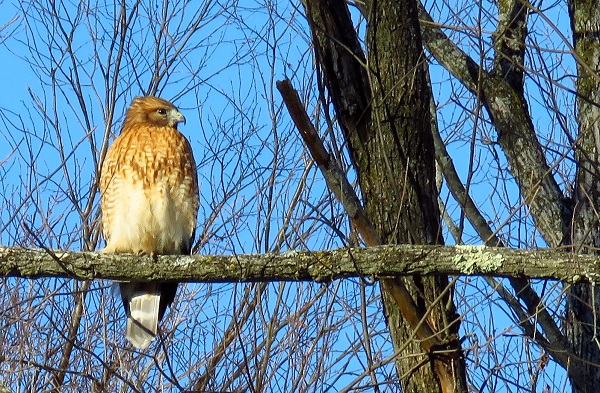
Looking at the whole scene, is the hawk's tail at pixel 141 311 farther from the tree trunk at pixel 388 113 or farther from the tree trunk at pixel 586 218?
the tree trunk at pixel 586 218

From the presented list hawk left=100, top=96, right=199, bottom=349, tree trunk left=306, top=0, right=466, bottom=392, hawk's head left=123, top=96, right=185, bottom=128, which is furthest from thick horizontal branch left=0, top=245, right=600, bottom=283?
hawk's head left=123, top=96, right=185, bottom=128

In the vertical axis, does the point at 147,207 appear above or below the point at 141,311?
above

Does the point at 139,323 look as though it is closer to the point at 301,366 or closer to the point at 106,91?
the point at 301,366

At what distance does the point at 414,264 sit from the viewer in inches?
127

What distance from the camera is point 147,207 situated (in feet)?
16.1

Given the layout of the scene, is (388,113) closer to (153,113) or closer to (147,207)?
(147,207)

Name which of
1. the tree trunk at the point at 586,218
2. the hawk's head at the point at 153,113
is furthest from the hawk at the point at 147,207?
the tree trunk at the point at 586,218

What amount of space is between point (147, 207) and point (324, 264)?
190cm

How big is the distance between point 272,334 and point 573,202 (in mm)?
2032

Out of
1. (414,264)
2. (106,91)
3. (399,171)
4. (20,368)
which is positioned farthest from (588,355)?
(106,91)

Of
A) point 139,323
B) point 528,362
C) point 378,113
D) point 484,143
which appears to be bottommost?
point 528,362

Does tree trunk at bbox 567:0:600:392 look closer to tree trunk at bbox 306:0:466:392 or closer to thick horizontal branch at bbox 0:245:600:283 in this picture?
tree trunk at bbox 306:0:466:392

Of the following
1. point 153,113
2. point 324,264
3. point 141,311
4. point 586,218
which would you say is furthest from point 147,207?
point 586,218

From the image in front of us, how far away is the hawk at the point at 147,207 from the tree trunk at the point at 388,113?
1391 mm
